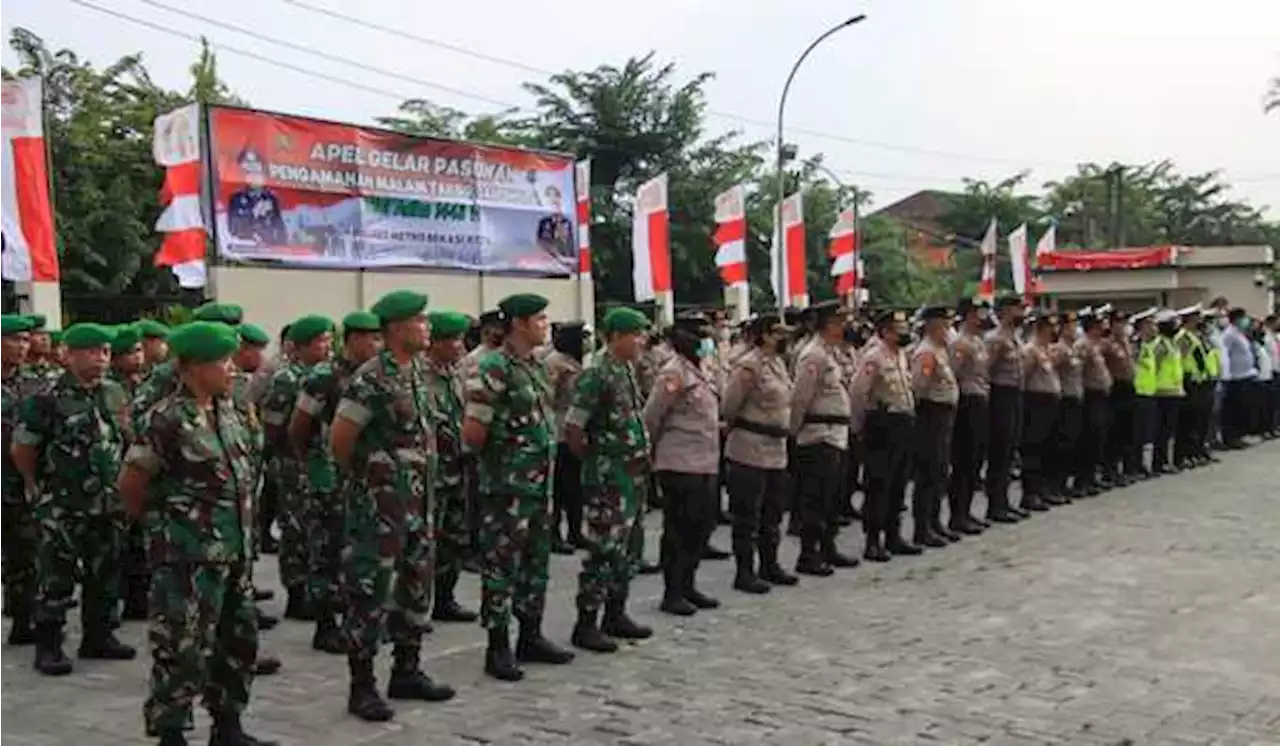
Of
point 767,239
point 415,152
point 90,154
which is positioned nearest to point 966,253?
point 767,239

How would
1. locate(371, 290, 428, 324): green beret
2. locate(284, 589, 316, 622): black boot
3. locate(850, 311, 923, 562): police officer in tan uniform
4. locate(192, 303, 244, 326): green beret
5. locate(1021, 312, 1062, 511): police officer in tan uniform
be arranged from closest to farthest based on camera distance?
locate(371, 290, 428, 324): green beret
locate(284, 589, 316, 622): black boot
locate(192, 303, 244, 326): green beret
locate(850, 311, 923, 562): police officer in tan uniform
locate(1021, 312, 1062, 511): police officer in tan uniform

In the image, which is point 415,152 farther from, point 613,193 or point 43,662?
point 613,193

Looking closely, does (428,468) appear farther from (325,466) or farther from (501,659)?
(325,466)

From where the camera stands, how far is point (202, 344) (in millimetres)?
4852

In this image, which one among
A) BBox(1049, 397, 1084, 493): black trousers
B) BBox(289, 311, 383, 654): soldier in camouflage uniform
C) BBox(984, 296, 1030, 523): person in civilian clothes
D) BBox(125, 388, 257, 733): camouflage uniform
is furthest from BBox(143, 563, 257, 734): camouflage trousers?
BBox(1049, 397, 1084, 493): black trousers

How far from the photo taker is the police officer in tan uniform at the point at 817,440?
29.5 feet

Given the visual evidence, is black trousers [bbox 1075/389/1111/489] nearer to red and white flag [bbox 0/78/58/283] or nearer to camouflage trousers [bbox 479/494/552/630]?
camouflage trousers [bbox 479/494/552/630]

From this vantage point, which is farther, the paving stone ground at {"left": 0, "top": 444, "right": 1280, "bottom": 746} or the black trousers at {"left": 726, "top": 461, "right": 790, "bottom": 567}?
the black trousers at {"left": 726, "top": 461, "right": 790, "bottom": 567}

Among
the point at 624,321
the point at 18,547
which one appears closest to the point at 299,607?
the point at 18,547

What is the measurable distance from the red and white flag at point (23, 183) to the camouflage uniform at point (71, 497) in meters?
4.15

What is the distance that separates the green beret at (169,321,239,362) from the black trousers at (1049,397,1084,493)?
9298 mm

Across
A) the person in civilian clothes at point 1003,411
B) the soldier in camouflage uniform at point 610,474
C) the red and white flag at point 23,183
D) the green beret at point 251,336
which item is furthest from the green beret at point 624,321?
the red and white flag at point 23,183

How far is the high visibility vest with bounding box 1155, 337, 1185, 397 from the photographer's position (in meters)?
14.4

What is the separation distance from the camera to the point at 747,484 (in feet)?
27.6
